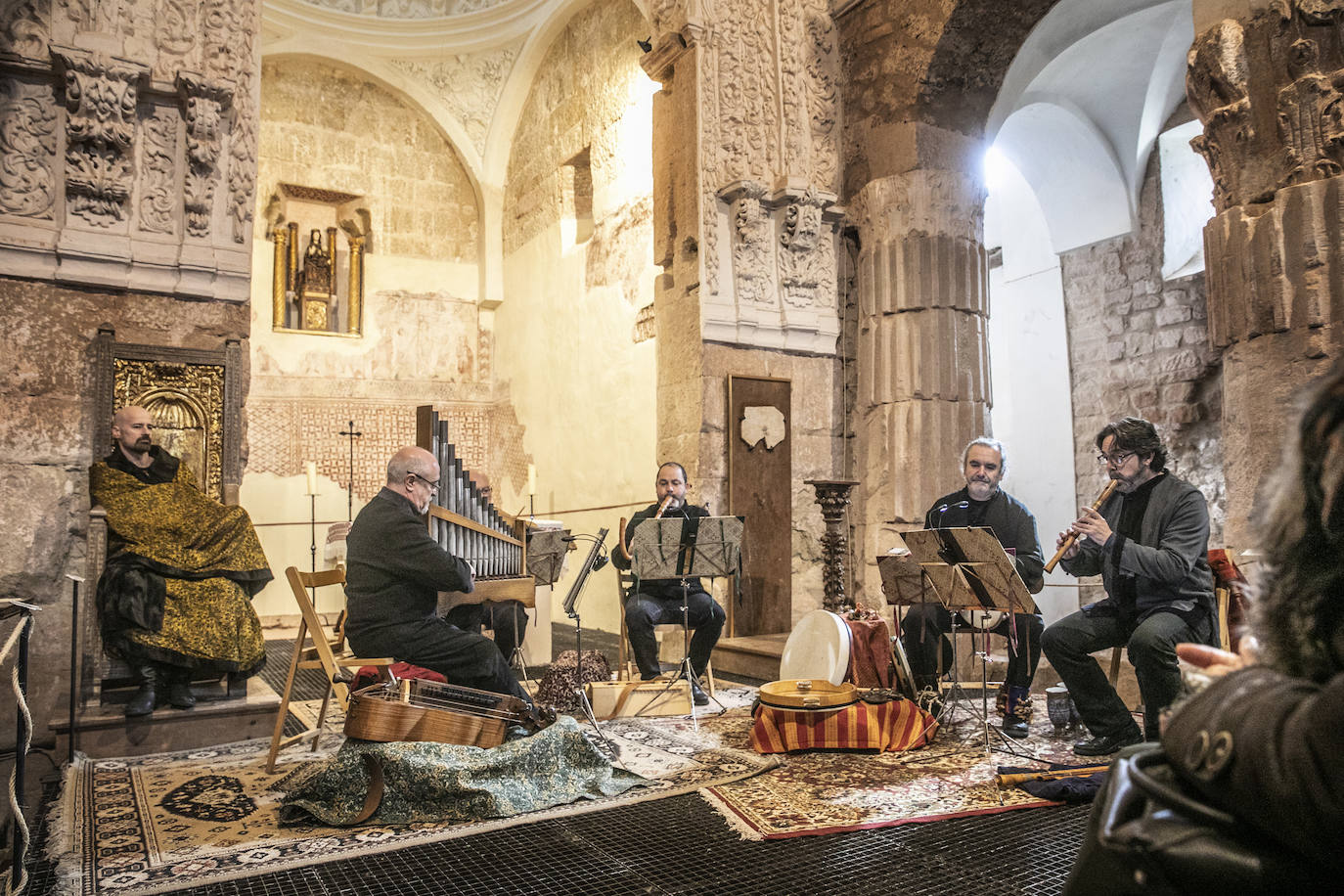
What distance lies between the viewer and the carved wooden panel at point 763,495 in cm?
750

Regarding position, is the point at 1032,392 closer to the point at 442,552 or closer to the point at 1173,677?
the point at 1173,677

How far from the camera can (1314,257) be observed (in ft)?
14.9

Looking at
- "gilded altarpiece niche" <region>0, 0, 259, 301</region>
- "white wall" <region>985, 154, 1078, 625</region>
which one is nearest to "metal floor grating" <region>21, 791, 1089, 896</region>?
"gilded altarpiece niche" <region>0, 0, 259, 301</region>

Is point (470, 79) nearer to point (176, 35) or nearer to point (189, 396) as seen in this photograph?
point (176, 35)

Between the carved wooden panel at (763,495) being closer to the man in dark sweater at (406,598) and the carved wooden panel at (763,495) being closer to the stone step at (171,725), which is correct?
the man in dark sweater at (406,598)

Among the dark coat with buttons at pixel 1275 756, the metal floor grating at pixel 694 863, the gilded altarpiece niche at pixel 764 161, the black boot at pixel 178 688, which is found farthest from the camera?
the gilded altarpiece niche at pixel 764 161

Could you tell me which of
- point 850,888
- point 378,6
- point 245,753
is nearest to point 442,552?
point 245,753

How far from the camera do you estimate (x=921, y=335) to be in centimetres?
763

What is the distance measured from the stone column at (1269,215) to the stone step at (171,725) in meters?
5.08

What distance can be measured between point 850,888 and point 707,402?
4882mm

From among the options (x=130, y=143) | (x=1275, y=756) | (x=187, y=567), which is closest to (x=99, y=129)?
(x=130, y=143)

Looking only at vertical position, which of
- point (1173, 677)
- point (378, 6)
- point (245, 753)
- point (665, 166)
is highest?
point (378, 6)

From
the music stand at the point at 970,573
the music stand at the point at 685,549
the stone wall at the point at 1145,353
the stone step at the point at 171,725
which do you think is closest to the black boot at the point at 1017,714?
the music stand at the point at 970,573

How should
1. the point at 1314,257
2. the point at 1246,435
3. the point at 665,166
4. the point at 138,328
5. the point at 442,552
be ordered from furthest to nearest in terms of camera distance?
1. the point at 665,166
2. the point at 138,328
3. the point at 1246,435
4. the point at 1314,257
5. the point at 442,552
